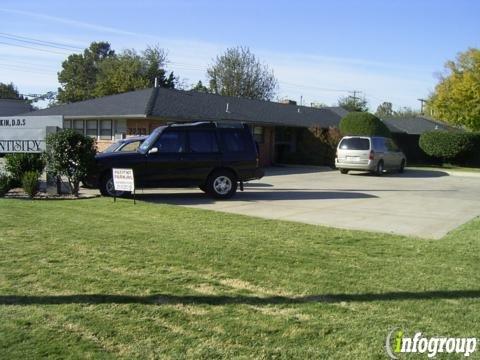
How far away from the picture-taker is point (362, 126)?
3259cm

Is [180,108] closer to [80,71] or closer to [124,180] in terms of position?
[124,180]

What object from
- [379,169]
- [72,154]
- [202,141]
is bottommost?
[379,169]

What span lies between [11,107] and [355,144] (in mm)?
31600

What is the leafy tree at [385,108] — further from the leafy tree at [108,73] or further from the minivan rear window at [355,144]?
the minivan rear window at [355,144]

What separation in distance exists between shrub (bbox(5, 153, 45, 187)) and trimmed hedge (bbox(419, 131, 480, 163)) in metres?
26.7

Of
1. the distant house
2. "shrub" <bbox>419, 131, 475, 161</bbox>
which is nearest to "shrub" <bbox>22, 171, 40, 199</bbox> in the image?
"shrub" <bbox>419, 131, 475, 161</bbox>

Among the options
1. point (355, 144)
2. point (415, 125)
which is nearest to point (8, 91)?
point (415, 125)

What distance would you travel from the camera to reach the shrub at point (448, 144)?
112 ft

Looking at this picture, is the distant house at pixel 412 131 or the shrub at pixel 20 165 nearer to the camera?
the shrub at pixel 20 165

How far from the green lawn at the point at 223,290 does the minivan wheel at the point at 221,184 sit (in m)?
5.29

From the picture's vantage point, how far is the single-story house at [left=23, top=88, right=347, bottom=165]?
26109 millimetres

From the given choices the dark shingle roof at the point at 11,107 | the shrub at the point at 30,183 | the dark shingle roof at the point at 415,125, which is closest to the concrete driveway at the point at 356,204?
the shrub at the point at 30,183

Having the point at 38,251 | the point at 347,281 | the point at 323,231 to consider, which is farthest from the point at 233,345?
the point at 323,231

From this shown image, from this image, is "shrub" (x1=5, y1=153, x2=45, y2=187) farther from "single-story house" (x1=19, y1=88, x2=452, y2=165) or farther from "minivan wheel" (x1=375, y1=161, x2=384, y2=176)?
"minivan wheel" (x1=375, y1=161, x2=384, y2=176)
